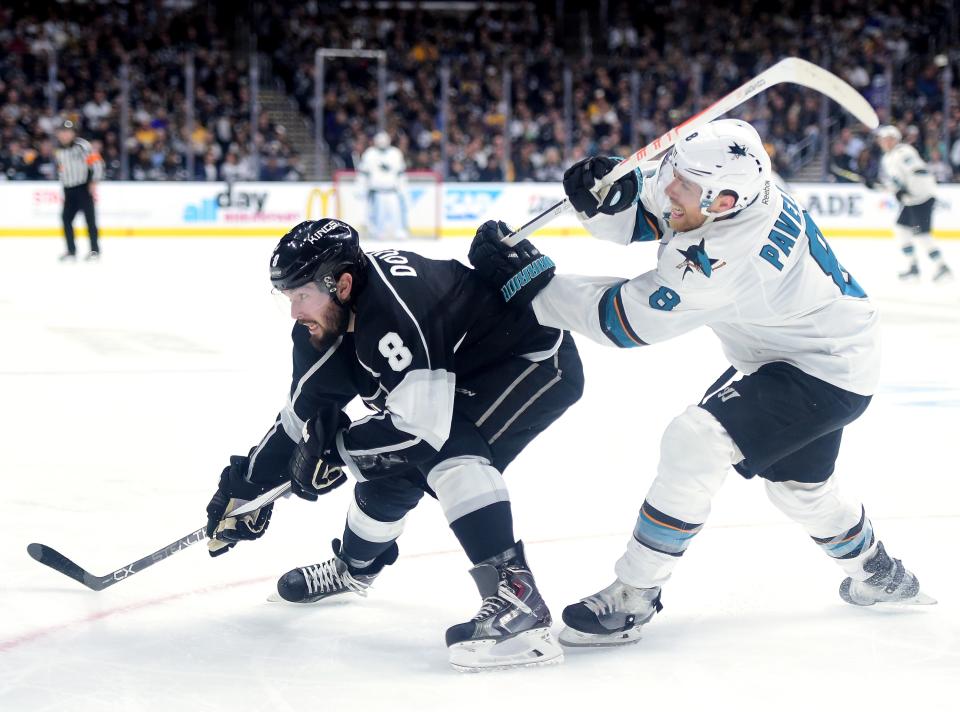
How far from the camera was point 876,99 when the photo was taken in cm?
1603

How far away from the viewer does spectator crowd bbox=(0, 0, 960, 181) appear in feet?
48.3

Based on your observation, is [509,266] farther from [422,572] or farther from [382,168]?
[382,168]

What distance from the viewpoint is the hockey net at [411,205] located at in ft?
46.9

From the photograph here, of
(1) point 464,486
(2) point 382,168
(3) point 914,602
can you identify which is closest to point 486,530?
(1) point 464,486

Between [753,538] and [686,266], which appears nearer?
→ [686,266]

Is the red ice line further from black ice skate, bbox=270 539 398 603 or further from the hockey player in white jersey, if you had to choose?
the hockey player in white jersey

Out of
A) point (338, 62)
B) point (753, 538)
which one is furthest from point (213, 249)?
point (753, 538)

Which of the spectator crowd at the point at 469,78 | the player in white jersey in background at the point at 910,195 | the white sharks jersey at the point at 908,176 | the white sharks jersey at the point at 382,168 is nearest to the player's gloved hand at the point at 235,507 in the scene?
the player in white jersey in background at the point at 910,195

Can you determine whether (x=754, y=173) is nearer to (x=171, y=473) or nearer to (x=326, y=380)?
(x=326, y=380)

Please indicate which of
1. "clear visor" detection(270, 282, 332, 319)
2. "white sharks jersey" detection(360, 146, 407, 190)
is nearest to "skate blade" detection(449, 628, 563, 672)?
"clear visor" detection(270, 282, 332, 319)

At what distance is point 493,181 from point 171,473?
36.8 ft

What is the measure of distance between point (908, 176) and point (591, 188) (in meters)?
8.10

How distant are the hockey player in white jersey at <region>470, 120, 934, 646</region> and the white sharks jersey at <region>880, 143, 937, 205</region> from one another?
7.94 metres

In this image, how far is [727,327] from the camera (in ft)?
8.54
